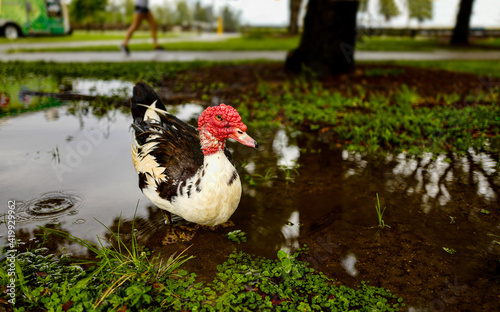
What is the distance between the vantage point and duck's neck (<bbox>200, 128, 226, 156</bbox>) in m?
2.71

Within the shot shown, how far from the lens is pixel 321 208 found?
3439 mm

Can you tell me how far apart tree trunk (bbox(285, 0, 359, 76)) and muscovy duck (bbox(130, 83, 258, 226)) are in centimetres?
586

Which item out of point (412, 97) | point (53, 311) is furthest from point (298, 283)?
point (412, 97)

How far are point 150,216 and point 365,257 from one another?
1.88 m

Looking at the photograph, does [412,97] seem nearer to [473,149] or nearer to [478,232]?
[473,149]

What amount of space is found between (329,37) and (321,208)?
5.72 m

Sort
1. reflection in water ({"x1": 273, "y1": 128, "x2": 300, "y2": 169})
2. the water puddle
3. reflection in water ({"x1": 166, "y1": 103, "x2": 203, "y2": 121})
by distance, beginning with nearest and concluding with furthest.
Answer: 1. reflection in water ({"x1": 273, "y1": 128, "x2": 300, "y2": 169})
2. reflection in water ({"x1": 166, "y1": 103, "x2": 203, "y2": 121})
3. the water puddle

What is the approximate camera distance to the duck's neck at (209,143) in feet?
8.90

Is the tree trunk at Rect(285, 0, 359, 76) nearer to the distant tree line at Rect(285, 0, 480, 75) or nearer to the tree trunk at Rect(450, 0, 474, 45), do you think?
the distant tree line at Rect(285, 0, 480, 75)

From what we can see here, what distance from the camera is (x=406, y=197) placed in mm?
3623

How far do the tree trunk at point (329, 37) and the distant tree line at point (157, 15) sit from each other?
12.6m

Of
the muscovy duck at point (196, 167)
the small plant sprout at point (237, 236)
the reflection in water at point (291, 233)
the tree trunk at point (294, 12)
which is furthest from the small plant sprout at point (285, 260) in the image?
the tree trunk at point (294, 12)

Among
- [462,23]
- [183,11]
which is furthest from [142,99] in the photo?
[183,11]

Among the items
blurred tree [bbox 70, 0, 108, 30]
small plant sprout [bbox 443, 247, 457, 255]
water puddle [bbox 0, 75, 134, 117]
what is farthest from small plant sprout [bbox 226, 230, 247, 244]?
blurred tree [bbox 70, 0, 108, 30]
